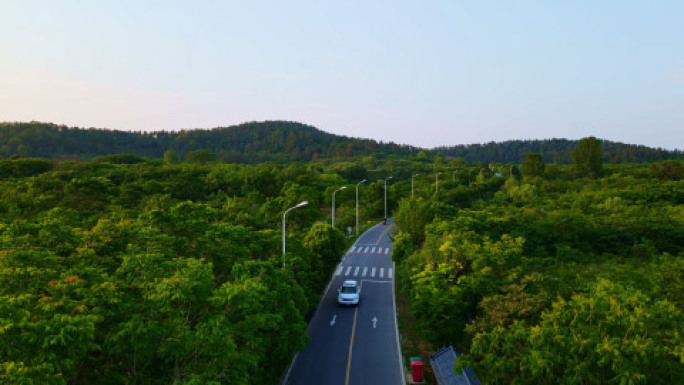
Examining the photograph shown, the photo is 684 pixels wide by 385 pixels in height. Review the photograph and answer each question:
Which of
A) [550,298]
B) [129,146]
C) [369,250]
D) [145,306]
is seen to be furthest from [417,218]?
[129,146]

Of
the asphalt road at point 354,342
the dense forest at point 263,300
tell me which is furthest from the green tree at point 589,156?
the asphalt road at point 354,342

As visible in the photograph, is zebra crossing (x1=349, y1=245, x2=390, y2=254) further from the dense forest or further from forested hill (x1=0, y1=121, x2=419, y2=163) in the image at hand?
forested hill (x1=0, y1=121, x2=419, y2=163)

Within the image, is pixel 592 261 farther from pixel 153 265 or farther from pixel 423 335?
pixel 153 265

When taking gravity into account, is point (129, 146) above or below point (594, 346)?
above

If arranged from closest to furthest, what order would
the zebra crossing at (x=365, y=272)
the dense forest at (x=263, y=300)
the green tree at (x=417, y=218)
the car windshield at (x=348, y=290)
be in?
the dense forest at (x=263, y=300)
the car windshield at (x=348, y=290)
the green tree at (x=417, y=218)
the zebra crossing at (x=365, y=272)

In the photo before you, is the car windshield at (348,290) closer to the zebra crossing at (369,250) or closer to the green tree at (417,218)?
the green tree at (417,218)

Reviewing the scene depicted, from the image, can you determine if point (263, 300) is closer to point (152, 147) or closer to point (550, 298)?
point (550, 298)
